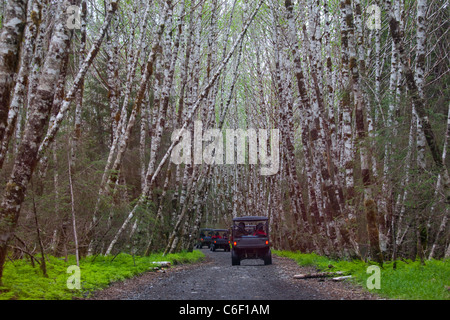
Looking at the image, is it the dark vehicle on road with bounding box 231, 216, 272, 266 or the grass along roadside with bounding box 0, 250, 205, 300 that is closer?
the grass along roadside with bounding box 0, 250, 205, 300

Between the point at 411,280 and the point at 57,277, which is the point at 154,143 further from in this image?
the point at 411,280

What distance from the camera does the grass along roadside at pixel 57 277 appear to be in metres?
6.31

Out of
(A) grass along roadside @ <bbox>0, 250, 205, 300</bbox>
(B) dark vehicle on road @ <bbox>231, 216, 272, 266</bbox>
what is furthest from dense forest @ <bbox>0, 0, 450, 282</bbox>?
(B) dark vehicle on road @ <bbox>231, 216, 272, 266</bbox>

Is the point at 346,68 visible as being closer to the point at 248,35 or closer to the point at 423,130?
the point at 423,130

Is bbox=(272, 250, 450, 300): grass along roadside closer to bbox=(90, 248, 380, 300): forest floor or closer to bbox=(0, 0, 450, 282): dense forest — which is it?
bbox=(90, 248, 380, 300): forest floor

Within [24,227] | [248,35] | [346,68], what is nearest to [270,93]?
[248,35]

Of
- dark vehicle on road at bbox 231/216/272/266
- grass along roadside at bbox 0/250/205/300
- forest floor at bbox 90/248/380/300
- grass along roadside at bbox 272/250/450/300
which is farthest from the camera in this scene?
dark vehicle on road at bbox 231/216/272/266

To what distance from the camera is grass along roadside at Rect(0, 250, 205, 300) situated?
6.31 metres

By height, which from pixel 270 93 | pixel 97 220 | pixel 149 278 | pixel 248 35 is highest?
pixel 248 35

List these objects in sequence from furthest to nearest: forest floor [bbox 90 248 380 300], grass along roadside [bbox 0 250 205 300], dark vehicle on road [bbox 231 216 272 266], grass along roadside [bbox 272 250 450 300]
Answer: dark vehicle on road [bbox 231 216 272 266] → forest floor [bbox 90 248 380 300] → grass along roadside [bbox 272 250 450 300] → grass along roadside [bbox 0 250 205 300]

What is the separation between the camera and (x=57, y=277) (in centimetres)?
794

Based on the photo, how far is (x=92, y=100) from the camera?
1972 centimetres
